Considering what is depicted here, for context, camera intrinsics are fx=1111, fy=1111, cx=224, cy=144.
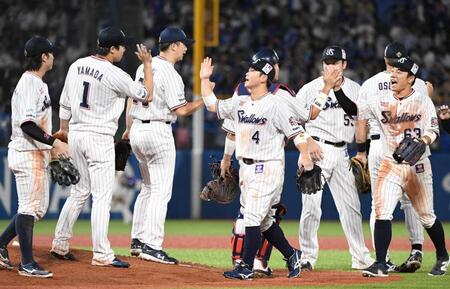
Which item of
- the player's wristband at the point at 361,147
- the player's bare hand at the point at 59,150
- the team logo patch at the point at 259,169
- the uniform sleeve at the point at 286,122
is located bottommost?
the team logo patch at the point at 259,169

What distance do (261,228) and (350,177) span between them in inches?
61.4

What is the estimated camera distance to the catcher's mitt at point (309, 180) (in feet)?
31.9

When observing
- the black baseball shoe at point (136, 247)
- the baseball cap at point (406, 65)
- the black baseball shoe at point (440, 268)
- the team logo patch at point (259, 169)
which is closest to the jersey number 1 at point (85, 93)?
the team logo patch at point (259, 169)

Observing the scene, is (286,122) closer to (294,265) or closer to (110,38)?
(294,265)

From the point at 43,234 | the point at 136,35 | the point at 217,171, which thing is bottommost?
the point at 43,234

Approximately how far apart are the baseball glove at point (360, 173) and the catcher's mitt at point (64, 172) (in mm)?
2900

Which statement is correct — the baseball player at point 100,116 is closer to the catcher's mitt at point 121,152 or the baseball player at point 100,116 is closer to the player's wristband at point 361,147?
the catcher's mitt at point 121,152

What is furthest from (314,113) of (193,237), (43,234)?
(43,234)

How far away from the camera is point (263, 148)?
964cm

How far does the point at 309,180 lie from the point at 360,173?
1461 millimetres

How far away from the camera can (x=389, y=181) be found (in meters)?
10.1

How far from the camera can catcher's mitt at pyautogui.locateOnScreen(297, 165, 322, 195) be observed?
31.9 ft

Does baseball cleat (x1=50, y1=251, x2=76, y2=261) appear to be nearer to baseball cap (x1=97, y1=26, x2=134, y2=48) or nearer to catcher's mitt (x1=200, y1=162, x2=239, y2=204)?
catcher's mitt (x1=200, y1=162, x2=239, y2=204)

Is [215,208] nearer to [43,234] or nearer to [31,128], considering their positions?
[43,234]
